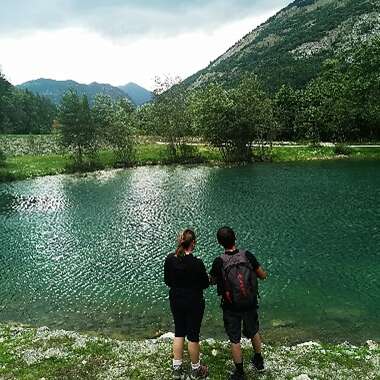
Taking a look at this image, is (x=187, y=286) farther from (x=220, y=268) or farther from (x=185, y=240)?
(x=185, y=240)

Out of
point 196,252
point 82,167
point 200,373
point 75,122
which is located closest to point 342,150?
point 82,167

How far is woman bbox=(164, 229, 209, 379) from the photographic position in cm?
1240

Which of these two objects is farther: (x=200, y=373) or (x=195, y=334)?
(x=200, y=373)

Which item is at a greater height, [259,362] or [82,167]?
[82,167]

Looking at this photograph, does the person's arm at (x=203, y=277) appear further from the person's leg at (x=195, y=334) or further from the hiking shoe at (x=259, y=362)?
the hiking shoe at (x=259, y=362)

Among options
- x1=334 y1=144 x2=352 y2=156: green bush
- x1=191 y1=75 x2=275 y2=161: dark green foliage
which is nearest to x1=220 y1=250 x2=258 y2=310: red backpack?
x1=191 y1=75 x2=275 y2=161: dark green foliage

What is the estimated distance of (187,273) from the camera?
1241 centimetres

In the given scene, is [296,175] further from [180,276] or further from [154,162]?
[180,276]

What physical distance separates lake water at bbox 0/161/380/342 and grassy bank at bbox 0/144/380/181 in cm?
1853

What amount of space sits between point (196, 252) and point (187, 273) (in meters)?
21.3

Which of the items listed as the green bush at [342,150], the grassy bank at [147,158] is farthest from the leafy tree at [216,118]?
the green bush at [342,150]

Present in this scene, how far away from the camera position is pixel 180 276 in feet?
40.9

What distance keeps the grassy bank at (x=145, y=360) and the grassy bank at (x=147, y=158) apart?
74.1 metres

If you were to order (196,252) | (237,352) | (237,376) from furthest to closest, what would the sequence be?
(196,252) < (237,376) < (237,352)
